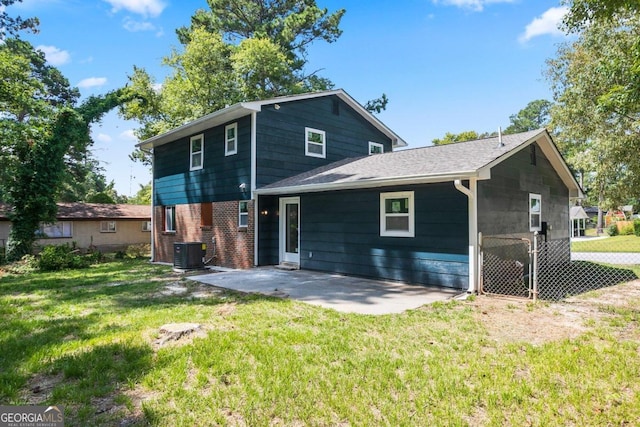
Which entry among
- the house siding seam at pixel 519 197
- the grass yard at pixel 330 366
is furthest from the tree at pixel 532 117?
the grass yard at pixel 330 366

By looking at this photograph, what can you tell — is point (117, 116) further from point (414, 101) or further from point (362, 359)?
point (362, 359)

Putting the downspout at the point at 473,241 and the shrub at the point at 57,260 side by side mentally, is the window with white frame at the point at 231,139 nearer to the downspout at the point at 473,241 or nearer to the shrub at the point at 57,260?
the shrub at the point at 57,260

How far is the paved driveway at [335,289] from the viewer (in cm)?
655

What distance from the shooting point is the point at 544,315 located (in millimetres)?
5672

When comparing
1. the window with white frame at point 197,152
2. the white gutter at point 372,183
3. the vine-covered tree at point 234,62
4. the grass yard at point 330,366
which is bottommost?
the grass yard at point 330,366

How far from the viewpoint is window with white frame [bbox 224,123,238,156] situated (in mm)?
12203

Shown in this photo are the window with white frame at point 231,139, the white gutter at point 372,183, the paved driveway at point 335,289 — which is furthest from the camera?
the window with white frame at point 231,139

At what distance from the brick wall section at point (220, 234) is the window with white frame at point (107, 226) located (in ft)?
27.5

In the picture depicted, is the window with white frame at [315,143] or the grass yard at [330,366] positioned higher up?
the window with white frame at [315,143]

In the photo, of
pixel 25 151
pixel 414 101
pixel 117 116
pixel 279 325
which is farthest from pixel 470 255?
pixel 117 116

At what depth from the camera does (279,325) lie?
5238mm

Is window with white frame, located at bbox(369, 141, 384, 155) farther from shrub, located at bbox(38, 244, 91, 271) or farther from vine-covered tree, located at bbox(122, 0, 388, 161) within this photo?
shrub, located at bbox(38, 244, 91, 271)

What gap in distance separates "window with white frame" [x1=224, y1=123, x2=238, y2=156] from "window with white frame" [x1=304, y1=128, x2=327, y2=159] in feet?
7.84

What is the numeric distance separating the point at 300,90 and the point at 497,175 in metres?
15.8
